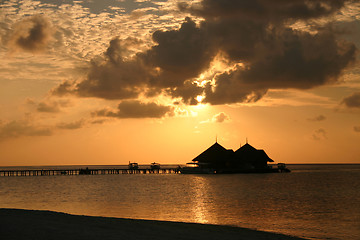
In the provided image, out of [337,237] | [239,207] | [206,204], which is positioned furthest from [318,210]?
[337,237]

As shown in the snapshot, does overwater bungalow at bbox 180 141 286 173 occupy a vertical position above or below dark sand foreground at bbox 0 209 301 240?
above

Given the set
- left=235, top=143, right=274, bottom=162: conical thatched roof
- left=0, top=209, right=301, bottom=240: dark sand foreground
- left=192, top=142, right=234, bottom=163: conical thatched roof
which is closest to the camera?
left=0, top=209, right=301, bottom=240: dark sand foreground

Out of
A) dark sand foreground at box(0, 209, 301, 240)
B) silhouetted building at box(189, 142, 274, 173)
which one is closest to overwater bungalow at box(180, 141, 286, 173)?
silhouetted building at box(189, 142, 274, 173)

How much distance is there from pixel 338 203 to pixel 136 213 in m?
19.8

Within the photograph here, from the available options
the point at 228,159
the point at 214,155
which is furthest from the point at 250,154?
the point at 214,155

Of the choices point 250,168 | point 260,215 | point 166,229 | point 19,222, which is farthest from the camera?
point 250,168

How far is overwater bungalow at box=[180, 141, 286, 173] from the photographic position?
98812 millimetres

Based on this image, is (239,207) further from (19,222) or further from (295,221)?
(19,222)

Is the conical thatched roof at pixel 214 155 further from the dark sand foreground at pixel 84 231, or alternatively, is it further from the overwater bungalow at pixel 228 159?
the dark sand foreground at pixel 84 231

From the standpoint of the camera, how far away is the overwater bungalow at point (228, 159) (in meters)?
98.8

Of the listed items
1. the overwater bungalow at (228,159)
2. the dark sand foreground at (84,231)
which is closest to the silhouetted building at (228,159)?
the overwater bungalow at (228,159)

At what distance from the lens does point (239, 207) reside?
36156mm

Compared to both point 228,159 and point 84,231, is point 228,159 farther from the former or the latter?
point 84,231

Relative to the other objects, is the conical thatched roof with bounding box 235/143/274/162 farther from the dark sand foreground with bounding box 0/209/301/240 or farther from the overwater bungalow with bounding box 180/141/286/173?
the dark sand foreground with bounding box 0/209/301/240
